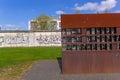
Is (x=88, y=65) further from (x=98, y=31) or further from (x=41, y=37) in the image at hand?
(x=41, y=37)

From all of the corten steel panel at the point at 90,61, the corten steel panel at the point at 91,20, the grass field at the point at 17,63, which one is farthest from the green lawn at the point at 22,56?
the corten steel panel at the point at 91,20

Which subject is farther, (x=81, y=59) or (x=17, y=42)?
(x=17, y=42)

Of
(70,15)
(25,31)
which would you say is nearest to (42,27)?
(25,31)

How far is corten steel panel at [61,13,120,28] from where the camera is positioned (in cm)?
1473

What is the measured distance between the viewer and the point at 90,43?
1474 cm

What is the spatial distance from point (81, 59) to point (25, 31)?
41.3 m

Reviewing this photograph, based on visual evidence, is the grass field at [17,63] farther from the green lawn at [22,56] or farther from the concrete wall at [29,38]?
the concrete wall at [29,38]

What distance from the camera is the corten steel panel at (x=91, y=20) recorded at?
1473 cm

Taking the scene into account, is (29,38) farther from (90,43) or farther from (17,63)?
(90,43)

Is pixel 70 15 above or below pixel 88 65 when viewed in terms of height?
above

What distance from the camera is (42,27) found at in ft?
287

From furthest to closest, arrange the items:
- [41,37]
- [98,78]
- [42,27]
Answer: [42,27] → [41,37] → [98,78]

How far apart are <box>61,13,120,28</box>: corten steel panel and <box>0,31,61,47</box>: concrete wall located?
129 feet

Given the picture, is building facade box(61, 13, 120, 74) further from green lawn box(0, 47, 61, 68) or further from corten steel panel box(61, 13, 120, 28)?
green lawn box(0, 47, 61, 68)
